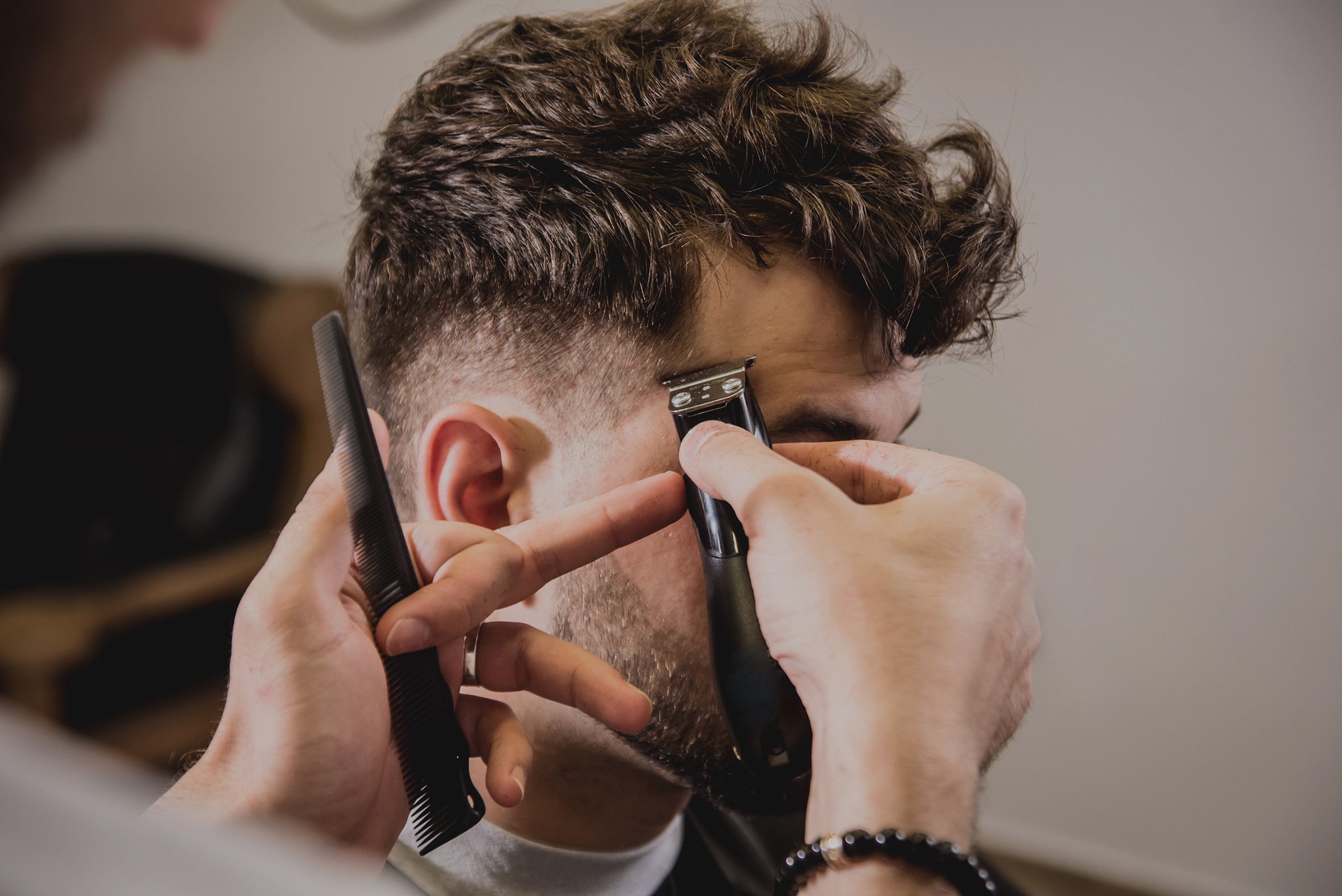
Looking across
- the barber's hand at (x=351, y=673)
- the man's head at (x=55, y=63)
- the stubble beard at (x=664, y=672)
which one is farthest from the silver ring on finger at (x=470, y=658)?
the man's head at (x=55, y=63)

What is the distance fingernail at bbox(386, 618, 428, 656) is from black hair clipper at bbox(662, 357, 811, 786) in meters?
0.25

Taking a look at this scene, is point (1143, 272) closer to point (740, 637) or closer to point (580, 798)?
point (740, 637)

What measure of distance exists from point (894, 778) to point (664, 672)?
1.16 ft

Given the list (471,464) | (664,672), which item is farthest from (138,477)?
(664,672)

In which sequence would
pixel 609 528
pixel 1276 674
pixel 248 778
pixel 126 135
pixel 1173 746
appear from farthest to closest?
pixel 1173 746 < pixel 1276 674 < pixel 126 135 < pixel 609 528 < pixel 248 778

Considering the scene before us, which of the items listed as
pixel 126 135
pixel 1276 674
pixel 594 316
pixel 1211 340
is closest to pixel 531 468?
pixel 594 316

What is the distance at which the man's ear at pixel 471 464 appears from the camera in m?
0.81

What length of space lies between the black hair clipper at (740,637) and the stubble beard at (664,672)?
14 centimetres

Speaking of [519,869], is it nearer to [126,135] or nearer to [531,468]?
[531,468]

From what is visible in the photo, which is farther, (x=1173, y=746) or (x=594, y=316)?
(x=1173, y=746)

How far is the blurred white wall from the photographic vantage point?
0.96m

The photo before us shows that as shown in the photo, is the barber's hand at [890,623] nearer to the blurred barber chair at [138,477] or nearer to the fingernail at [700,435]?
the fingernail at [700,435]

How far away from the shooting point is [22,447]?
1.93ft

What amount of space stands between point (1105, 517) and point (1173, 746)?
528mm
